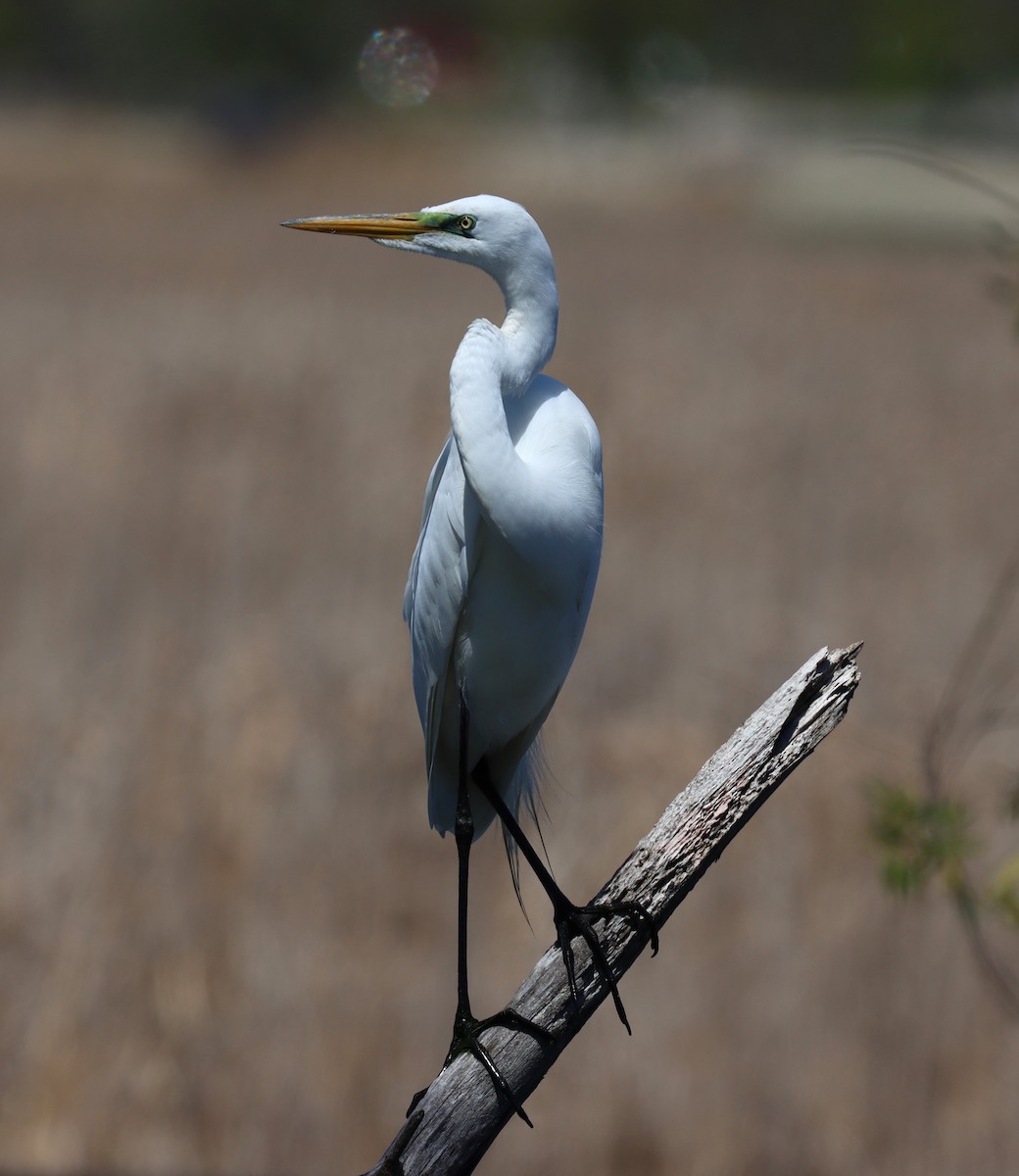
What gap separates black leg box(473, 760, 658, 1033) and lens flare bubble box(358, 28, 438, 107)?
3.49 feet

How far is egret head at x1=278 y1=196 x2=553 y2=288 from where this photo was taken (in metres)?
1.55

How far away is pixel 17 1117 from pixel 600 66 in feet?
124

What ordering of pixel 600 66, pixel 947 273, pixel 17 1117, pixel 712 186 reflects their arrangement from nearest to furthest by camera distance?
pixel 17 1117
pixel 947 273
pixel 712 186
pixel 600 66

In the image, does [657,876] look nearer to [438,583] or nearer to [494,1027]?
[494,1027]

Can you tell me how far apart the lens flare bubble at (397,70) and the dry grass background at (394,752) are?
6.76 ft

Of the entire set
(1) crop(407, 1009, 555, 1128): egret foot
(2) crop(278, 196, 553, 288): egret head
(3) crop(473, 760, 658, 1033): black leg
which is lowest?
(1) crop(407, 1009, 555, 1128): egret foot

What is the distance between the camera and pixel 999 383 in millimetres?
7164

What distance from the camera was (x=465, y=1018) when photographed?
1.82 metres

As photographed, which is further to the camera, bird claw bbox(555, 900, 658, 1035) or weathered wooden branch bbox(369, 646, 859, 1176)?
bird claw bbox(555, 900, 658, 1035)

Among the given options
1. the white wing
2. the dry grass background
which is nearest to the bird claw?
the white wing

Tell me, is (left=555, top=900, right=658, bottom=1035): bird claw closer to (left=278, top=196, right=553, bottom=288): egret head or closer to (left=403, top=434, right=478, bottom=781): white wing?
(left=403, top=434, right=478, bottom=781): white wing

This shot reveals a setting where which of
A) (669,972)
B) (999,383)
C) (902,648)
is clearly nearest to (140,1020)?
(669,972)

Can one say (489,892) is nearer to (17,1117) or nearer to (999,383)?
(17,1117)

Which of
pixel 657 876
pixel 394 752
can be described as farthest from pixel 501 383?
pixel 394 752
